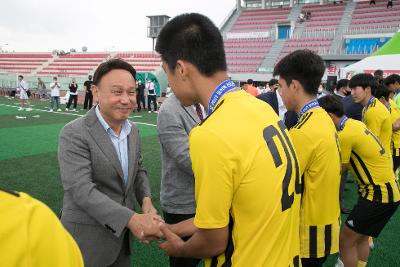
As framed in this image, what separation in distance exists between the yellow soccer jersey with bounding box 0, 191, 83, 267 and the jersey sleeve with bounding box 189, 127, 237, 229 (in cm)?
57

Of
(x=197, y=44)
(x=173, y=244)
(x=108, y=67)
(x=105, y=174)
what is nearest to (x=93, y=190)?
(x=105, y=174)

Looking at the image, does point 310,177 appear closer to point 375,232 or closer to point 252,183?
point 252,183

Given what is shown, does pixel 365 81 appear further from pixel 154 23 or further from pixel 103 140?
pixel 154 23

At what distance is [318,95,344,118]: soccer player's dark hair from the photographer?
3.04m

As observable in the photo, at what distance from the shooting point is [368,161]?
300 cm

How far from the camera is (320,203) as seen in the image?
2.28 metres

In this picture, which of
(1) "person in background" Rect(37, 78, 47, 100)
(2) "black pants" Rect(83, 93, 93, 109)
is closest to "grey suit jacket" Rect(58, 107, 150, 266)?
(2) "black pants" Rect(83, 93, 93, 109)

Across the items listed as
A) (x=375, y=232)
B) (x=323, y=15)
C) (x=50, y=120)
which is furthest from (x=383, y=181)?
(x=323, y=15)

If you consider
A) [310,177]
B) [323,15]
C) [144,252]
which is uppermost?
[323,15]

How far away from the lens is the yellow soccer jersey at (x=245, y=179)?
47.6 inches

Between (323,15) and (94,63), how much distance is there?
904 inches

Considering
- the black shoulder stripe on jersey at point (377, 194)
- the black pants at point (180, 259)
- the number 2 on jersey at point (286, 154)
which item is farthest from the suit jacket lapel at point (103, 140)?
the black shoulder stripe on jersey at point (377, 194)

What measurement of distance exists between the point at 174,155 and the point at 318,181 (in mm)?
983

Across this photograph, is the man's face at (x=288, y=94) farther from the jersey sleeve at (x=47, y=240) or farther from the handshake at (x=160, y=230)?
the jersey sleeve at (x=47, y=240)
